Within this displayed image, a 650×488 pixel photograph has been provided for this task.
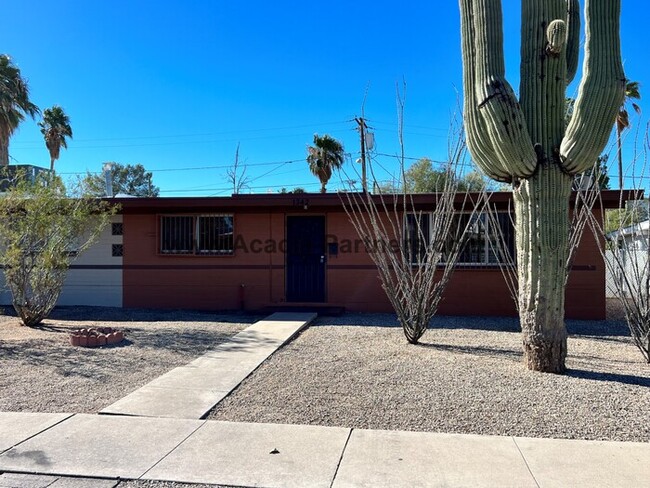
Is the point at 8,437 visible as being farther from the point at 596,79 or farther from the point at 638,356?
the point at 638,356

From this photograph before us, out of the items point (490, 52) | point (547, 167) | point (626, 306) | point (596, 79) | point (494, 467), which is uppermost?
point (490, 52)

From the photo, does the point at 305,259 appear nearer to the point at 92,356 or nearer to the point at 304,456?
the point at 92,356

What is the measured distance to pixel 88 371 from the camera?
6.64 metres

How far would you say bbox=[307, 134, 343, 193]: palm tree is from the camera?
83.5ft

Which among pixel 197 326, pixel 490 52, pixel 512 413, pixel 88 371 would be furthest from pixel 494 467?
pixel 197 326

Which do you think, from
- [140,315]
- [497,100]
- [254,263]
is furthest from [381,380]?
[140,315]

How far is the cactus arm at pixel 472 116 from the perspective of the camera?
20.3ft

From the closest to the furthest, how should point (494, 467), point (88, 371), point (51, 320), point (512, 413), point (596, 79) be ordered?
point (494, 467), point (512, 413), point (596, 79), point (88, 371), point (51, 320)

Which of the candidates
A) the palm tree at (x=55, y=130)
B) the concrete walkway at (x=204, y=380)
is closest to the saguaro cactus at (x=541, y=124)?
the concrete walkway at (x=204, y=380)

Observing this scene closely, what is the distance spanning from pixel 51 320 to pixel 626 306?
11.0 metres

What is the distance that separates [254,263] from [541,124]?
801 centimetres

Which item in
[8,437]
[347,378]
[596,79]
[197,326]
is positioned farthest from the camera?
[197,326]

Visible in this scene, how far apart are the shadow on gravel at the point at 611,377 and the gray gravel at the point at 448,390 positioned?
12mm

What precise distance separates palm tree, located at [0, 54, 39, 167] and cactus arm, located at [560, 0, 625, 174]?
18547mm
